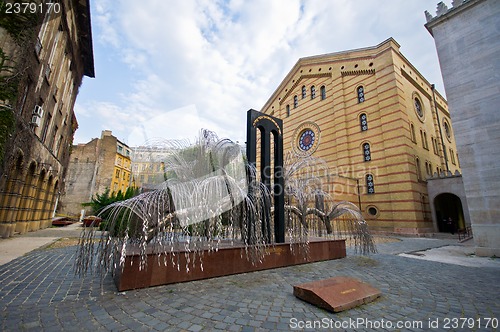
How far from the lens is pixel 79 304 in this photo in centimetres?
369

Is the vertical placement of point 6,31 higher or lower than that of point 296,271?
higher

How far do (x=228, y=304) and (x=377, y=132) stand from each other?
21.1 m

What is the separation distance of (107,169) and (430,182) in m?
48.1

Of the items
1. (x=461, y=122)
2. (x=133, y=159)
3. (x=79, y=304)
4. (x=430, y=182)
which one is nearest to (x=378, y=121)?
(x=430, y=182)

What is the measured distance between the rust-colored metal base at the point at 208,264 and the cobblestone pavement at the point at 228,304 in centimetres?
19

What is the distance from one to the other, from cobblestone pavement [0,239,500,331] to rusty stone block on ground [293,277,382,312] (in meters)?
0.11

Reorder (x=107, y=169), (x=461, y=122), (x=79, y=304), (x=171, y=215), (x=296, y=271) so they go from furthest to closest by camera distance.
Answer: (x=107, y=169) → (x=461, y=122) → (x=296, y=271) → (x=171, y=215) → (x=79, y=304)

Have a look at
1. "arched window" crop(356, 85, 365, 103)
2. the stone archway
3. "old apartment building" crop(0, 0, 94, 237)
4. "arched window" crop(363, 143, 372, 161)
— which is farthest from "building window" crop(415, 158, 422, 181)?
"old apartment building" crop(0, 0, 94, 237)

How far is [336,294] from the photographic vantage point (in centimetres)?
389

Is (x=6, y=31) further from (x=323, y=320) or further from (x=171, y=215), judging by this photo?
(x=323, y=320)

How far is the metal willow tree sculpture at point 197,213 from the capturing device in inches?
179

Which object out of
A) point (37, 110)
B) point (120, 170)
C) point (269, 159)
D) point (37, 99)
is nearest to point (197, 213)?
point (269, 159)

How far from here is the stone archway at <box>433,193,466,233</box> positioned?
20.2m

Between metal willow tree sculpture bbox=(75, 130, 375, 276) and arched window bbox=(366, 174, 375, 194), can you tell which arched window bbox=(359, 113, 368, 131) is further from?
metal willow tree sculpture bbox=(75, 130, 375, 276)
